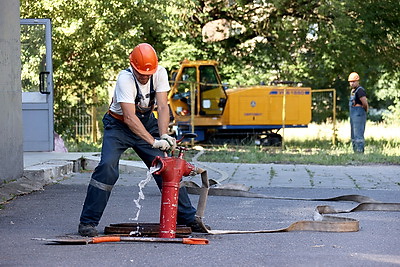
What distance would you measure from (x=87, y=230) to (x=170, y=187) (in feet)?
3.11

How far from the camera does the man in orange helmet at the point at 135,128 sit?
753 centimetres

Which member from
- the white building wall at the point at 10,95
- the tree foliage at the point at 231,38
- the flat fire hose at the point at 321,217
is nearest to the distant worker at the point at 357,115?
the tree foliage at the point at 231,38

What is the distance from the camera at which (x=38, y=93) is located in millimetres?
16938

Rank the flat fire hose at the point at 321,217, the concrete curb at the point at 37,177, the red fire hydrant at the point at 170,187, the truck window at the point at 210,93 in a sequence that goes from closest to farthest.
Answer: the red fire hydrant at the point at 170,187
the flat fire hose at the point at 321,217
the concrete curb at the point at 37,177
the truck window at the point at 210,93

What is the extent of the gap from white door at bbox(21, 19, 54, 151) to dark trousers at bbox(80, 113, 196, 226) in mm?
9186

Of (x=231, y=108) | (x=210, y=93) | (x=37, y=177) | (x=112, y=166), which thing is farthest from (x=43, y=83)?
(x=112, y=166)

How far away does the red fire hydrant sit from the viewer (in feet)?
23.9

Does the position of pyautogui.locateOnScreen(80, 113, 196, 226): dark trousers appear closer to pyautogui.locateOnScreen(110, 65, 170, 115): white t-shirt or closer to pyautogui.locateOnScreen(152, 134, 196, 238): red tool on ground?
pyautogui.locateOnScreen(110, 65, 170, 115): white t-shirt

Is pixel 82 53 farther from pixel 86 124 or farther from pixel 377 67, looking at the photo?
pixel 377 67

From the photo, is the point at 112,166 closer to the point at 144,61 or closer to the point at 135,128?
the point at 135,128

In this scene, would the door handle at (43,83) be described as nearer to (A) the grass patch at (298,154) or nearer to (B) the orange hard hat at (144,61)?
(A) the grass patch at (298,154)

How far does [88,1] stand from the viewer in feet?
74.5

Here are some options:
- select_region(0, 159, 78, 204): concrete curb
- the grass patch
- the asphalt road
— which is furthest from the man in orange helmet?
the grass patch

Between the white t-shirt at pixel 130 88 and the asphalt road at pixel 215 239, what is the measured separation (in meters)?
1.29
